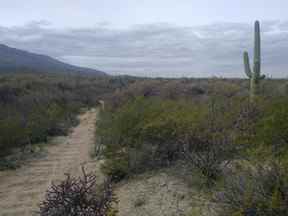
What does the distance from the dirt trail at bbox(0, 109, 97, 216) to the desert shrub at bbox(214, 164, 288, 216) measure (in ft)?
11.9

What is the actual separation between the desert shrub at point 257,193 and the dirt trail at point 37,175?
3621 millimetres

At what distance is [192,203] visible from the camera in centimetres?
598

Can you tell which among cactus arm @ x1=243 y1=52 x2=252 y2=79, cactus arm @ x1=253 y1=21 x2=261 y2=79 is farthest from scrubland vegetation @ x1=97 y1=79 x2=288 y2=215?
cactus arm @ x1=243 y1=52 x2=252 y2=79

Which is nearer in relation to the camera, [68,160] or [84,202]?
[84,202]

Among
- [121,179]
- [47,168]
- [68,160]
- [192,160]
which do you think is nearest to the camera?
[192,160]

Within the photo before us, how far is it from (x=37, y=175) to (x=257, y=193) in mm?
6310

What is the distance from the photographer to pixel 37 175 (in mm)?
9328

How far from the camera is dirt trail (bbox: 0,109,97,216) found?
23.5ft

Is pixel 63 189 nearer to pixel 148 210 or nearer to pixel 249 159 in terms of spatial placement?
pixel 148 210

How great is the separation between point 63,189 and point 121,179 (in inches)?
145

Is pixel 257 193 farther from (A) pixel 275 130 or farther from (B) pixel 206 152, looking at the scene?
(A) pixel 275 130

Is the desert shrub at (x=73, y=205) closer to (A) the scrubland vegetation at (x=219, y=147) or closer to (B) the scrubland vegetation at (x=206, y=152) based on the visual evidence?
(B) the scrubland vegetation at (x=206, y=152)

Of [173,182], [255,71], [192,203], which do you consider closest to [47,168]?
[173,182]

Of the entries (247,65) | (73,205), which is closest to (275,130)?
(73,205)
